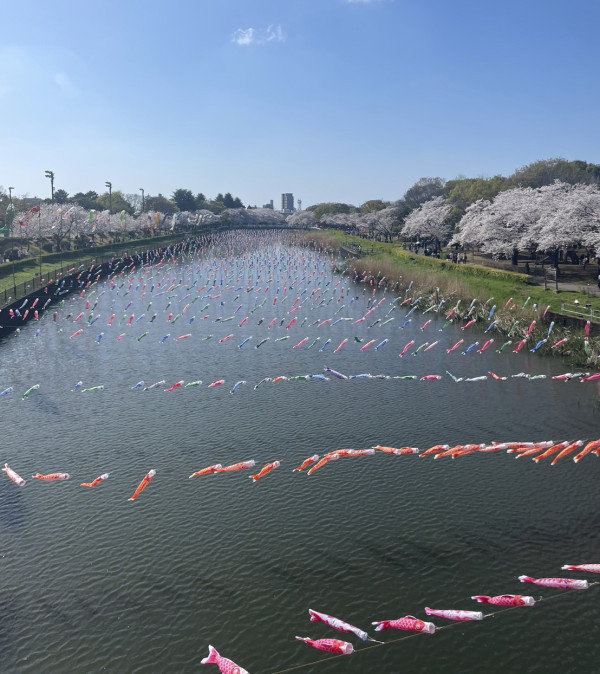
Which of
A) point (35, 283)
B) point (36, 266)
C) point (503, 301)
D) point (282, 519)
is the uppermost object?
point (36, 266)

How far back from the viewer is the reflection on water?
18.3 m

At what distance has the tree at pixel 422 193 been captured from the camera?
15138 centimetres

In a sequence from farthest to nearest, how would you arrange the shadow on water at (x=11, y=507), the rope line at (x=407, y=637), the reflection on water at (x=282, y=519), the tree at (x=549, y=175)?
the tree at (x=549, y=175) < the shadow on water at (x=11, y=507) < the reflection on water at (x=282, y=519) < the rope line at (x=407, y=637)

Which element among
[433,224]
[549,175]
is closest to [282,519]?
[433,224]

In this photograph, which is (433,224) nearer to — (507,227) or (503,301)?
(507,227)

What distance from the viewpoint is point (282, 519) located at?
24.6 metres

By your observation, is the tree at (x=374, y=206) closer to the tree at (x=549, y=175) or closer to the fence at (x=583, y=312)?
the tree at (x=549, y=175)

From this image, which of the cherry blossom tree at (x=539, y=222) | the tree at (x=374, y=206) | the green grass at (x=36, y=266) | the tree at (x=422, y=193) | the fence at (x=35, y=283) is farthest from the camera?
the tree at (x=374, y=206)

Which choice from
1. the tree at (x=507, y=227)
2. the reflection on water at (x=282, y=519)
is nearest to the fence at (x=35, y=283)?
the reflection on water at (x=282, y=519)

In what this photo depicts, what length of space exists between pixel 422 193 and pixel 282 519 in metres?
141

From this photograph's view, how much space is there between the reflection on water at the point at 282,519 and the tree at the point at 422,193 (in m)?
112

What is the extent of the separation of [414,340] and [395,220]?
107215mm

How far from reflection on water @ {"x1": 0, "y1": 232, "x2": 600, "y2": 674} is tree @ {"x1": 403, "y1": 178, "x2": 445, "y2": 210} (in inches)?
4410

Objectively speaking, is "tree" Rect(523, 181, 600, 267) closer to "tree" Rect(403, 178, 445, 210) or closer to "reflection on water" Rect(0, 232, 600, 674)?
"reflection on water" Rect(0, 232, 600, 674)
